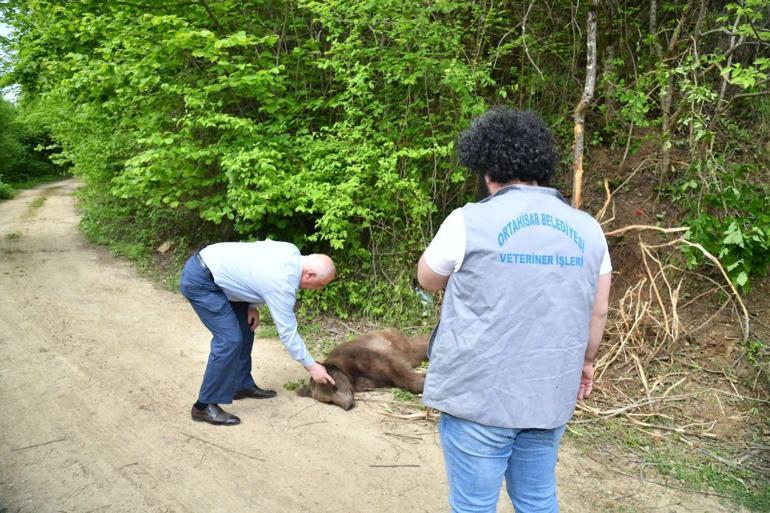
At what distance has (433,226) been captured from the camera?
25.9 ft

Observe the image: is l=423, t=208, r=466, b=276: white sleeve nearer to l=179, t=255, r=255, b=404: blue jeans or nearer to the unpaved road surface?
the unpaved road surface

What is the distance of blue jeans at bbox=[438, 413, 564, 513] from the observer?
2.21m

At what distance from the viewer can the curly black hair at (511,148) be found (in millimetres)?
2246

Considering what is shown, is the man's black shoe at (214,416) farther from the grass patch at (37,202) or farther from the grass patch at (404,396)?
the grass patch at (37,202)

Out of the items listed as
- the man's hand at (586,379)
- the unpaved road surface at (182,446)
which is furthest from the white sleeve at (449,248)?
the unpaved road surface at (182,446)

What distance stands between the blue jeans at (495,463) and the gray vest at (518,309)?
0.09m

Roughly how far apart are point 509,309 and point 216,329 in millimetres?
3212

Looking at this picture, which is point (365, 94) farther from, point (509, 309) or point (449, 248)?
point (509, 309)

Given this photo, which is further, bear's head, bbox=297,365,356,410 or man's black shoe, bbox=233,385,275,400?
man's black shoe, bbox=233,385,275,400

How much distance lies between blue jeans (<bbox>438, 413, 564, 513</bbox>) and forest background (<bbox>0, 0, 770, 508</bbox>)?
360 cm

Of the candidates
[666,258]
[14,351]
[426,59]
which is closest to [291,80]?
[426,59]

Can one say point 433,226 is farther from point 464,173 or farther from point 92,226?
point 92,226

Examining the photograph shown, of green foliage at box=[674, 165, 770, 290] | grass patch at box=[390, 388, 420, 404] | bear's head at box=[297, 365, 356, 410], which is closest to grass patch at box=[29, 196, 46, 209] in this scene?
bear's head at box=[297, 365, 356, 410]

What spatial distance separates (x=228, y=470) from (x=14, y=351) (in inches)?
138
